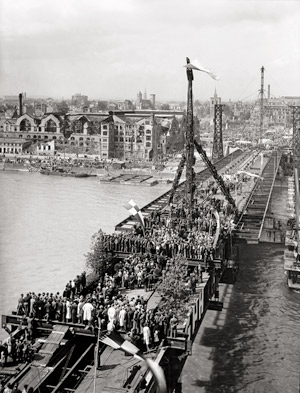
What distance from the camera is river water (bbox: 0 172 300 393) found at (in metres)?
20.6

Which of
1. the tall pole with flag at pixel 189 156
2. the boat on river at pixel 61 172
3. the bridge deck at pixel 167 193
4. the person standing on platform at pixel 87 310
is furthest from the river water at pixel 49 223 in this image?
the person standing on platform at pixel 87 310

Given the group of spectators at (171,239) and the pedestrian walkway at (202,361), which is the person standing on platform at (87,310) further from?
the group of spectators at (171,239)

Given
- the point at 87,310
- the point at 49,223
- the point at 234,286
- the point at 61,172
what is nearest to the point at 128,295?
the point at 87,310

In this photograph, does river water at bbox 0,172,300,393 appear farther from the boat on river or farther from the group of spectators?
the boat on river

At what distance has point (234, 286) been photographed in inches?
1174

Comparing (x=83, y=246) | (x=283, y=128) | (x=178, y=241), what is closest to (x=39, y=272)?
(x=83, y=246)

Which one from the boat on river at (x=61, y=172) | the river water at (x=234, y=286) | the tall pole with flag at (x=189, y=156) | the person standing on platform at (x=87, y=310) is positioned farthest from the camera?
the boat on river at (x=61, y=172)

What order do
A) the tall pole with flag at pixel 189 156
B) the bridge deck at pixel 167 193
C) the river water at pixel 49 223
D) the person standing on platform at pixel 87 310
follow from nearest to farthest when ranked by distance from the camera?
1. the person standing on platform at pixel 87 310
2. the river water at pixel 49 223
3. the bridge deck at pixel 167 193
4. the tall pole with flag at pixel 189 156

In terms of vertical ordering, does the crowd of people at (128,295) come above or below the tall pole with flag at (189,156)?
below

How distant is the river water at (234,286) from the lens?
20.6 metres

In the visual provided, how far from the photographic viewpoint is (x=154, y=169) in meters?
80.9

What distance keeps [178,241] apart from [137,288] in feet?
13.3

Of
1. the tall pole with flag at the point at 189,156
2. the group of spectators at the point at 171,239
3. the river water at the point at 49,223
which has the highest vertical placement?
the tall pole with flag at the point at 189,156

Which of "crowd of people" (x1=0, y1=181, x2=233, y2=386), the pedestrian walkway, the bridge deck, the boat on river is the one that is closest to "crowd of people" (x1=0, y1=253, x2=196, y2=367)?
"crowd of people" (x1=0, y1=181, x2=233, y2=386)
